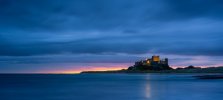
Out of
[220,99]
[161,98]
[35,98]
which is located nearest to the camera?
[220,99]

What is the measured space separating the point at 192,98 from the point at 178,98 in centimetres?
195

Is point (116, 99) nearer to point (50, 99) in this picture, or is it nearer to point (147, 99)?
point (147, 99)

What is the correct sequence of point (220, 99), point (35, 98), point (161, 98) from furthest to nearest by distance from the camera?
1. point (35, 98)
2. point (161, 98)
3. point (220, 99)

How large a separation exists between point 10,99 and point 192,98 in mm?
25509

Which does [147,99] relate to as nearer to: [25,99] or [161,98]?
[161,98]

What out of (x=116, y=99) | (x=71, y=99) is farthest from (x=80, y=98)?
(x=116, y=99)

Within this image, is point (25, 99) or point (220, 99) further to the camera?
point (25, 99)

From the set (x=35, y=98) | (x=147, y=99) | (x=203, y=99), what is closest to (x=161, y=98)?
(x=147, y=99)

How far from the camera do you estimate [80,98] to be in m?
52.8

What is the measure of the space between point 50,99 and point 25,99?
3.79 m

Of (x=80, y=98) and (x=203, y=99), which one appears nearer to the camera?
(x=203, y=99)

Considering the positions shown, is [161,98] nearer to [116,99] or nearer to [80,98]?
[116,99]

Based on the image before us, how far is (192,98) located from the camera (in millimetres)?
49906

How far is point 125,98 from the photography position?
5153 centimetres
